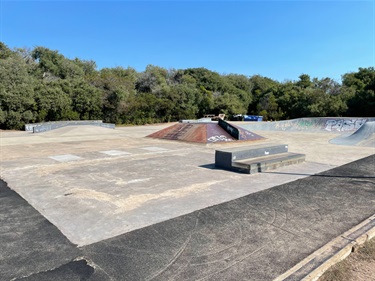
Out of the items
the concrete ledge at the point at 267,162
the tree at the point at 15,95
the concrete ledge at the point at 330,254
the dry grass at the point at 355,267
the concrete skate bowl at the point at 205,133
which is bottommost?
the dry grass at the point at 355,267

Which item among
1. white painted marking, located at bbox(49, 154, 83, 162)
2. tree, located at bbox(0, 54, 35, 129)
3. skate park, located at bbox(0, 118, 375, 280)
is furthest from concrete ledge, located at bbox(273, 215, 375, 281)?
tree, located at bbox(0, 54, 35, 129)

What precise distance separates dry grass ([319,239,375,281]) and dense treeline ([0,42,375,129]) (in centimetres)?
2765

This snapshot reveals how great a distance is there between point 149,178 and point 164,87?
34.7 metres

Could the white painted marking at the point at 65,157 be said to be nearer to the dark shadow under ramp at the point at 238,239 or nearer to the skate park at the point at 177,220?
the skate park at the point at 177,220

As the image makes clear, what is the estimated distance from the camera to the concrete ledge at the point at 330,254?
8.45 ft

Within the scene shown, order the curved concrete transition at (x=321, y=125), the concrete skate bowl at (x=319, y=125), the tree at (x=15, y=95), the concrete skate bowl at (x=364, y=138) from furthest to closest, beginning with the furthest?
the tree at (x=15, y=95) < the concrete skate bowl at (x=319, y=125) < the curved concrete transition at (x=321, y=125) < the concrete skate bowl at (x=364, y=138)

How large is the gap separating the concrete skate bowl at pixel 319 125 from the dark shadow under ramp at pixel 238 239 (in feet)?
68.2

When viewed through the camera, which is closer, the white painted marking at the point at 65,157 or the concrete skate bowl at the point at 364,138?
the white painted marking at the point at 65,157

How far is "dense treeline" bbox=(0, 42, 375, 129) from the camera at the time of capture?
82.9 feet

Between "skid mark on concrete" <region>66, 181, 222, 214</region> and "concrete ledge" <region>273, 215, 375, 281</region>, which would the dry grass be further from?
"skid mark on concrete" <region>66, 181, 222, 214</region>

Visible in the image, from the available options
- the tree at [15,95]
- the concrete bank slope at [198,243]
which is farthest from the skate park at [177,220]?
the tree at [15,95]

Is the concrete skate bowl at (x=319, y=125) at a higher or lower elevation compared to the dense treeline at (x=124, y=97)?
lower

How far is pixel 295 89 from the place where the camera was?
43438 millimetres

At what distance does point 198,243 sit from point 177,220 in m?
0.76
